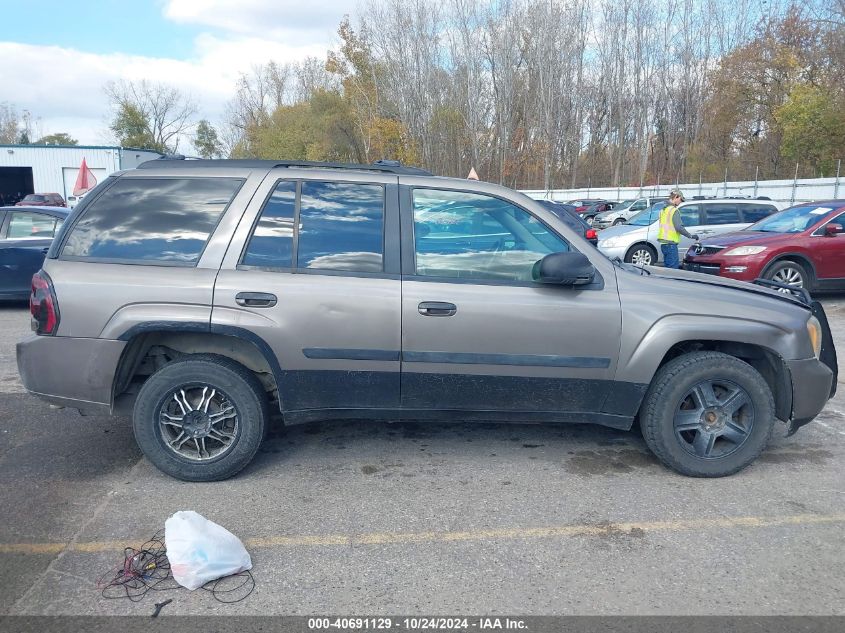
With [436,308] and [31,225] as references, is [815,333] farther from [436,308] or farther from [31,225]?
[31,225]

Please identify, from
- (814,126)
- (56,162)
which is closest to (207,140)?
(56,162)

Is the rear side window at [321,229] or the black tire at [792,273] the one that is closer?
the rear side window at [321,229]

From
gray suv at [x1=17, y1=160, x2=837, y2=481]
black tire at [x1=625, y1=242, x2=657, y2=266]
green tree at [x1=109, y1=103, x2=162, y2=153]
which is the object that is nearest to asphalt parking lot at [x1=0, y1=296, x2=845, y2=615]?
gray suv at [x1=17, y1=160, x2=837, y2=481]

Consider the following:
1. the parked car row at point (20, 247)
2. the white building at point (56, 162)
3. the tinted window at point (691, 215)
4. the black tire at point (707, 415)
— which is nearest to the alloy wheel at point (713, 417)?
the black tire at point (707, 415)

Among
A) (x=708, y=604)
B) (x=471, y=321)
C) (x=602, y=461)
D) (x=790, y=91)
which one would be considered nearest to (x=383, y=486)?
(x=471, y=321)

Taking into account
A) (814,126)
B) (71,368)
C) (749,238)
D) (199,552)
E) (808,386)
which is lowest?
(199,552)

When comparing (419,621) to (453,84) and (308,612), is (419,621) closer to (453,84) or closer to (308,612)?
(308,612)

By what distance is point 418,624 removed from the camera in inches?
110

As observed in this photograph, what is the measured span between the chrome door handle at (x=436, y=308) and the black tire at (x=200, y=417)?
1136mm

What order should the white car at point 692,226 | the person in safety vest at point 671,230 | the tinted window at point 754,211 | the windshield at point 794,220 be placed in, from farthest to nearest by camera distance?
the tinted window at point 754,211
the white car at point 692,226
the person in safety vest at point 671,230
the windshield at point 794,220

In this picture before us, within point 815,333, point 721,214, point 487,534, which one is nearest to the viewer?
point 487,534

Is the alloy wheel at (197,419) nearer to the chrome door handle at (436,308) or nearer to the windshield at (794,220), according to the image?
the chrome door handle at (436,308)

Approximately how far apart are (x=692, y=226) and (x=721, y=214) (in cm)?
76

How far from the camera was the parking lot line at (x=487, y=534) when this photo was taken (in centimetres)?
339
